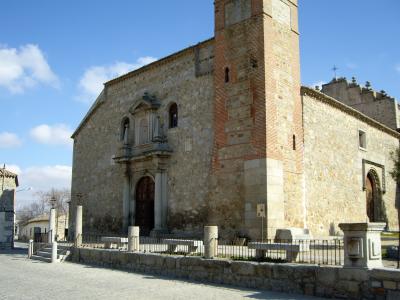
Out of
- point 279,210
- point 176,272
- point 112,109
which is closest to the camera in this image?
point 176,272

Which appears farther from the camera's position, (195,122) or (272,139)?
(195,122)

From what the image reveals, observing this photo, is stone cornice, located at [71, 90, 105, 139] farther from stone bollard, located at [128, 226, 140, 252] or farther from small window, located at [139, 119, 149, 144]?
stone bollard, located at [128, 226, 140, 252]

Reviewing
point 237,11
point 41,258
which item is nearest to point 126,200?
point 41,258

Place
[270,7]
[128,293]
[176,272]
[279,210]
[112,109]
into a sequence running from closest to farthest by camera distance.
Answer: [128,293] < [176,272] < [279,210] < [270,7] < [112,109]

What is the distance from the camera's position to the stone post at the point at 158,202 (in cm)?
1995

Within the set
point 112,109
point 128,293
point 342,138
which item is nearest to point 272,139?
point 342,138

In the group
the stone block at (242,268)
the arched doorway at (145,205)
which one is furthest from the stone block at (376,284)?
the arched doorway at (145,205)

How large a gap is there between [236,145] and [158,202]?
203 inches

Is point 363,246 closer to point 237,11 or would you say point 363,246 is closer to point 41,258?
point 237,11

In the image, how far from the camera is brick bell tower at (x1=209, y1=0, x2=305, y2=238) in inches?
637

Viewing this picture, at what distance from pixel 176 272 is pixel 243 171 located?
5.48 meters

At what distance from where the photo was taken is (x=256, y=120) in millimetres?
16578

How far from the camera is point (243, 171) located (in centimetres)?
1672

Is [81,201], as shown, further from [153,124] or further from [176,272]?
[176,272]
